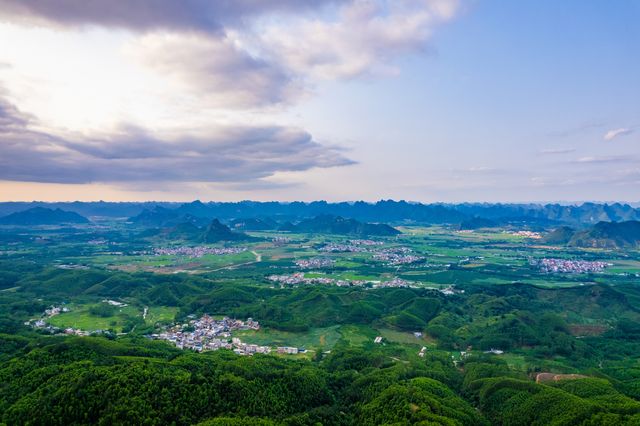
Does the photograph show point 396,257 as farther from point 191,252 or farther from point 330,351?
point 330,351

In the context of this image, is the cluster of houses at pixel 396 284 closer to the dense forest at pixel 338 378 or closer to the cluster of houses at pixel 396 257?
the dense forest at pixel 338 378

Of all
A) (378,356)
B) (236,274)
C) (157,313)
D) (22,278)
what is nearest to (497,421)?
(378,356)

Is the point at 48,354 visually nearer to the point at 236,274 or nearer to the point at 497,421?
the point at 497,421

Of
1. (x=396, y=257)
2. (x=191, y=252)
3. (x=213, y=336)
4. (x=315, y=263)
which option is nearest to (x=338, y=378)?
(x=213, y=336)

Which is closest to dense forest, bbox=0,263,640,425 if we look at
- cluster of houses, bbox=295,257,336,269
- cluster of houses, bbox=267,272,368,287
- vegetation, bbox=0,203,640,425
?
vegetation, bbox=0,203,640,425

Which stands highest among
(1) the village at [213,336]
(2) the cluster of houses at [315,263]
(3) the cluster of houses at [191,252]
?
(3) the cluster of houses at [191,252]

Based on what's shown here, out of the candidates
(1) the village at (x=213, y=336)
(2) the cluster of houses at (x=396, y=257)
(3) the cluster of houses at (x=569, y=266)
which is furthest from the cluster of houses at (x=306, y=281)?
(3) the cluster of houses at (x=569, y=266)
